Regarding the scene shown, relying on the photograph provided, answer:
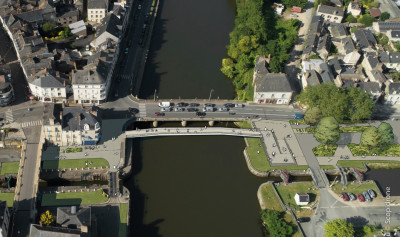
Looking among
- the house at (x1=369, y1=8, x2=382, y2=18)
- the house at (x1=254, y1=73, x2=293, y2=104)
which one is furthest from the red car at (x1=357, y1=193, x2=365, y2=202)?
the house at (x1=369, y1=8, x2=382, y2=18)

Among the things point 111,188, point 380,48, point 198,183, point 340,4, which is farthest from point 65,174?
point 340,4

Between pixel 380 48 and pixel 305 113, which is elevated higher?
pixel 380 48

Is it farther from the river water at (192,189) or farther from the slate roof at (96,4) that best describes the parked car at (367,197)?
the slate roof at (96,4)

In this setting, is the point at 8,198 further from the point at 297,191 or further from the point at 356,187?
the point at 356,187

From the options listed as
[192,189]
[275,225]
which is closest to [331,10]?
[192,189]

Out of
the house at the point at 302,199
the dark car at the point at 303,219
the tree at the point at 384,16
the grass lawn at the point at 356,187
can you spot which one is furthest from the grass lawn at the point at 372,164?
the tree at the point at 384,16

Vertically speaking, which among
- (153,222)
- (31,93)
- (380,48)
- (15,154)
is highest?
(380,48)

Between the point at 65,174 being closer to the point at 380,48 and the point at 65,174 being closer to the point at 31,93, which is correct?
the point at 31,93
